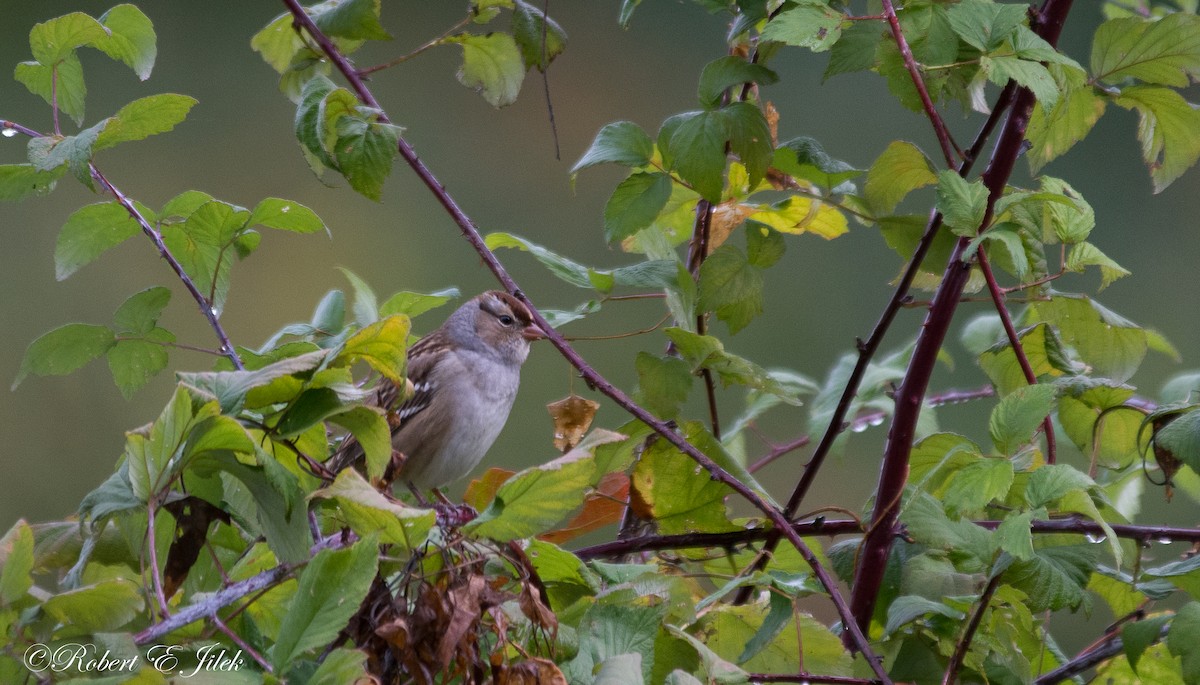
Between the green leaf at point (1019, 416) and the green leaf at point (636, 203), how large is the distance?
1.65 feet

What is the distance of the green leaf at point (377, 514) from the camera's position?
0.93 meters

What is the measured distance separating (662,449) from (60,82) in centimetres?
87

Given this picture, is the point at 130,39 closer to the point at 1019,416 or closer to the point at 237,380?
the point at 237,380

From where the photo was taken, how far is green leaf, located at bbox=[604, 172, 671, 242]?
1.48 metres

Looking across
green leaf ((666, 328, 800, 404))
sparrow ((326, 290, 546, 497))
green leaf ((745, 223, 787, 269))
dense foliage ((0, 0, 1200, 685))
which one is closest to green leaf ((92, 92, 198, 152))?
dense foliage ((0, 0, 1200, 685))

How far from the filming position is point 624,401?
1369mm

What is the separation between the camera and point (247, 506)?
1198 mm

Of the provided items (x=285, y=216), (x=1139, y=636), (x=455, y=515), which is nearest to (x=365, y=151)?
(x=285, y=216)

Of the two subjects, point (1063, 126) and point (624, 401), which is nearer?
point (624, 401)

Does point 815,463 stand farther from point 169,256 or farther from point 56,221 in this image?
point 56,221

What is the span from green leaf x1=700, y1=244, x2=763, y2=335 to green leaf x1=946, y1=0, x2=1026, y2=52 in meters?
0.41

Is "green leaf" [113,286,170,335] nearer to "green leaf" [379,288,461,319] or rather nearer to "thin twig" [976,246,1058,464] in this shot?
"green leaf" [379,288,461,319]

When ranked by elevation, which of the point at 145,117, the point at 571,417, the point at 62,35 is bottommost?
the point at 571,417

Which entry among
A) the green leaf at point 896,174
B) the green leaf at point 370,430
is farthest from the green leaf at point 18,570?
the green leaf at point 896,174
